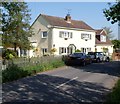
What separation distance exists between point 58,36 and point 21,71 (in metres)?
30.8

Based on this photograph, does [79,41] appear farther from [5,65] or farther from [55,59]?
[5,65]

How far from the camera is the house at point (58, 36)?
52.5 m

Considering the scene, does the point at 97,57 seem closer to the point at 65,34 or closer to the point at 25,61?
the point at 65,34

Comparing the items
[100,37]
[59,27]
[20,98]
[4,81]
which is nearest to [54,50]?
[59,27]

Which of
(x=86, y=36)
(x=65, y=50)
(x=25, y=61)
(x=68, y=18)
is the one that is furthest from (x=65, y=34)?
(x=25, y=61)

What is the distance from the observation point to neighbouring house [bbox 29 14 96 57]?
52469mm

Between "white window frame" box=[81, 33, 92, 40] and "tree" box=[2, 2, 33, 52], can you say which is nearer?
"tree" box=[2, 2, 33, 52]

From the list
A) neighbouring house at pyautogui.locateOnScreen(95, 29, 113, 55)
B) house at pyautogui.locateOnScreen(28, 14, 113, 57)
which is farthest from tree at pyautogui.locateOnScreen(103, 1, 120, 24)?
neighbouring house at pyautogui.locateOnScreen(95, 29, 113, 55)

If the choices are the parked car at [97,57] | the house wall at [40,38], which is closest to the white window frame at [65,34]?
the house wall at [40,38]

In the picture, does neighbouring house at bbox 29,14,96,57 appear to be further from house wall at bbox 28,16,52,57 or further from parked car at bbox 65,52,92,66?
parked car at bbox 65,52,92,66

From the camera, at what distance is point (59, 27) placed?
52.9 meters

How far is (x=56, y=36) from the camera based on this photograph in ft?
174

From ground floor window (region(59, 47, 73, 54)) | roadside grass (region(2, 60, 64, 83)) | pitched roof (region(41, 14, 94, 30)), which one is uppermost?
pitched roof (region(41, 14, 94, 30))

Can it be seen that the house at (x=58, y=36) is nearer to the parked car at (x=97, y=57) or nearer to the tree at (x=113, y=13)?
the parked car at (x=97, y=57)
